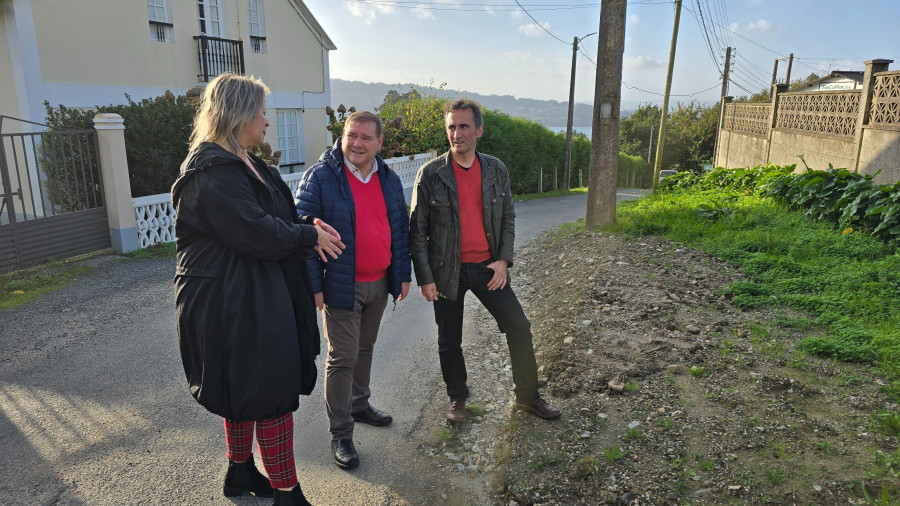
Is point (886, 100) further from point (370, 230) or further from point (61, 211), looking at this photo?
point (61, 211)

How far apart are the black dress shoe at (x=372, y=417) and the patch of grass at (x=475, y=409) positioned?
588 mm

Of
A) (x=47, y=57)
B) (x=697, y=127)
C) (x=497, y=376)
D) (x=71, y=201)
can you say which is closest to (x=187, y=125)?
(x=71, y=201)

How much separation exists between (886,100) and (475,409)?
979cm

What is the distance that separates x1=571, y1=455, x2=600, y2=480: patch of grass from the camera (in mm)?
3096

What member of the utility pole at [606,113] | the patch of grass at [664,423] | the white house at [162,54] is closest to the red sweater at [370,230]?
the patch of grass at [664,423]

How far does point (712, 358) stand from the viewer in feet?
14.1

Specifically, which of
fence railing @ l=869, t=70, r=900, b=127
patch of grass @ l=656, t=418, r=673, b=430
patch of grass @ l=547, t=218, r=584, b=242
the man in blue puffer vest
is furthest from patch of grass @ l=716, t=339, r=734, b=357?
fence railing @ l=869, t=70, r=900, b=127

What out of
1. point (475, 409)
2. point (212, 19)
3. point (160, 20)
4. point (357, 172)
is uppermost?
point (212, 19)

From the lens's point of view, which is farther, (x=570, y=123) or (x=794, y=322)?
(x=570, y=123)

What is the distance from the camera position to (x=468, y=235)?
3.66 m

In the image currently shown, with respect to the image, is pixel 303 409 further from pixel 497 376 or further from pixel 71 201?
pixel 71 201

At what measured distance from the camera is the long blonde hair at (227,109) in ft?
8.20

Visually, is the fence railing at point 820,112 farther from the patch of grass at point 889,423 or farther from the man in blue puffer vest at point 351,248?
the man in blue puffer vest at point 351,248

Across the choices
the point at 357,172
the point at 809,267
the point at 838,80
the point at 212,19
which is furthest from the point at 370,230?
the point at 838,80
